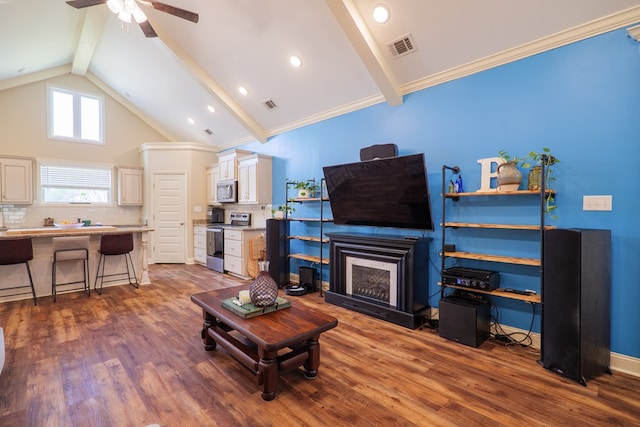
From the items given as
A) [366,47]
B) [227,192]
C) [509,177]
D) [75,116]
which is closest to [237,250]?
[227,192]

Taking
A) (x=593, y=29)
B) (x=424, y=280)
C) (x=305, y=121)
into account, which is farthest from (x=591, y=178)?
(x=305, y=121)

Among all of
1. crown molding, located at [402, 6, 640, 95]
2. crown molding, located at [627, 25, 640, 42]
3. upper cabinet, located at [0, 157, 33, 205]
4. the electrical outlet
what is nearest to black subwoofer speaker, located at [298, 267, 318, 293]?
crown molding, located at [402, 6, 640, 95]

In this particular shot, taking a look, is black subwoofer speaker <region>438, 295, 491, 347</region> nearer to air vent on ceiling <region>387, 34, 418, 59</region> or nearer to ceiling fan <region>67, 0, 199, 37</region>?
air vent on ceiling <region>387, 34, 418, 59</region>

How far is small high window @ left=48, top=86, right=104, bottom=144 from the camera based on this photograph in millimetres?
6164

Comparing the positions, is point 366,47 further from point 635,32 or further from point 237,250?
point 237,250

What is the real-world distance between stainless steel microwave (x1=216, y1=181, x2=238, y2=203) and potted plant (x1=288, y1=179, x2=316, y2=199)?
64.9 inches

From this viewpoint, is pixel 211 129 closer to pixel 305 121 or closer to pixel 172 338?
pixel 305 121

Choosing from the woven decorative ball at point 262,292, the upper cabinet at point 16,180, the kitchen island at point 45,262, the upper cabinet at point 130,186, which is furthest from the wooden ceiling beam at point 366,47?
the upper cabinet at point 16,180

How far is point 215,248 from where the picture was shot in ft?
19.7

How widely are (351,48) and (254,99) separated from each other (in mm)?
2053

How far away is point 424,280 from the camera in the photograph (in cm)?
339

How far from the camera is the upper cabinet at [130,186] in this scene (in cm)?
667

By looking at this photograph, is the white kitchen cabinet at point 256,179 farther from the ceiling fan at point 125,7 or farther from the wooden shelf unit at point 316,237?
the ceiling fan at point 125,7

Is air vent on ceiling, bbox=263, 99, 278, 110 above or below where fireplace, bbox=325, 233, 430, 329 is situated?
above
